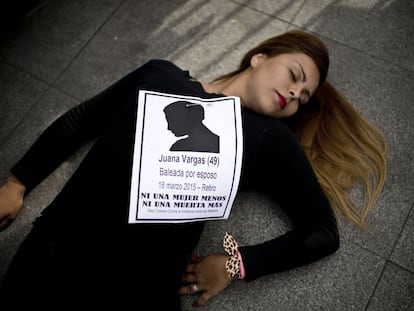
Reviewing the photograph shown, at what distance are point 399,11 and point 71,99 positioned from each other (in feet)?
5.94

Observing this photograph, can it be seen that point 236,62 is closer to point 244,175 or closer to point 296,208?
point 244,175

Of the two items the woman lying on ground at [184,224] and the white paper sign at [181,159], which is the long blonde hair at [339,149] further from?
the white paper sign at [181,159]

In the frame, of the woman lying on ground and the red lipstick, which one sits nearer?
the woman lying on ground

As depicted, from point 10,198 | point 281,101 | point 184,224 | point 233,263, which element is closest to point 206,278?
point 233,263

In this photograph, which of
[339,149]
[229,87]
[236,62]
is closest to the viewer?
[229,87]

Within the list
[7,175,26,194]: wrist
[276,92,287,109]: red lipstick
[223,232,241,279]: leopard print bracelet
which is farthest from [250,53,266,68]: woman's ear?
[7,175,26,194]: wrist

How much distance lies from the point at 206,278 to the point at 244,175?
1.38 ft

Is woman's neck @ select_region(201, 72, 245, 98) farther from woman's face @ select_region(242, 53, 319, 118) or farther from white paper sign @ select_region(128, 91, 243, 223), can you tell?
white paper sign @ select_region(128, 91, 243, 223)

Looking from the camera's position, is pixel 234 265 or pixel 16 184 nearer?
pixel 234 265

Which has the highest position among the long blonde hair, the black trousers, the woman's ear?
the woman's ear

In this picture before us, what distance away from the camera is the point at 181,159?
4.86 feet

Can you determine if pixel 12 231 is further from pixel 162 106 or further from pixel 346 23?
pixel 346 23

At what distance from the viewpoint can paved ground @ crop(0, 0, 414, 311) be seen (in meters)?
1.77

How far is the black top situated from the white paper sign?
5 cm
